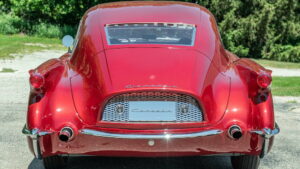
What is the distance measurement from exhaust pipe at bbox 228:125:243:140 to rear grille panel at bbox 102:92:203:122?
0.92ft

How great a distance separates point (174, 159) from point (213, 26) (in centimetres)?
143

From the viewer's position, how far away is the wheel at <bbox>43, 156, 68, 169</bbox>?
473 cm

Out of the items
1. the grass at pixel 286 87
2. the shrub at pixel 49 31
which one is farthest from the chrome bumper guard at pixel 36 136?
the shrub at pixel 49 31

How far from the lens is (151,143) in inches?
158

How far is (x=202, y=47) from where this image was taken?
4645 mm

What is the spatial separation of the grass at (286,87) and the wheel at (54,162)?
21.3 ft

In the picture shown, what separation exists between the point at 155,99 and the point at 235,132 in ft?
2.33

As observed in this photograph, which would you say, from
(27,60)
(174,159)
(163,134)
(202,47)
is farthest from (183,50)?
(27,60)

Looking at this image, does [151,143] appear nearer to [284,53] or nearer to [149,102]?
[149,102]

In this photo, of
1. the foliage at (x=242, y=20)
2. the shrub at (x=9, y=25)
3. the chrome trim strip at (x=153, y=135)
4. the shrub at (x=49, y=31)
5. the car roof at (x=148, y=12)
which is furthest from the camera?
the foliage at (x=242, y=20)

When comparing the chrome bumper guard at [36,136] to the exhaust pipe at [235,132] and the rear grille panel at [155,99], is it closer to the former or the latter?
the rear grille panel at [155,99]

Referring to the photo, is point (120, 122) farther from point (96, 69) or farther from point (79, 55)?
point (79, 55)

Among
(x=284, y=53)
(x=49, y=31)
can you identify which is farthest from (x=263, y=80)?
(x=284, y=53)

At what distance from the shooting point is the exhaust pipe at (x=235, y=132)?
412 centimetres
